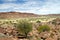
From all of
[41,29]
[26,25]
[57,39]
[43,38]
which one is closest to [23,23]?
[26,25]

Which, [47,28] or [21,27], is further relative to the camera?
[47,28]

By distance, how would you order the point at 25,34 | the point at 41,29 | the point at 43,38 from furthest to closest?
1. the point at 41,29
2. the point at 25,34
3. the point at 43,38

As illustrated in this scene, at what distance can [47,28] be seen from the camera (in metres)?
35.5

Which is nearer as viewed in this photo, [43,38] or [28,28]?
[43,38]

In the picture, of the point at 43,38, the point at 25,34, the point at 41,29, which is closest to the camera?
the point at 43,38

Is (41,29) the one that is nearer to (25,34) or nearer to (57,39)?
(25,34)

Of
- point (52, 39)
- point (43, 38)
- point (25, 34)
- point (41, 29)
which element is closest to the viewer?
point (52, 39)

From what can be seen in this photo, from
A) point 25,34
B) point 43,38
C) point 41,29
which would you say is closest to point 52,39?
point 43,38

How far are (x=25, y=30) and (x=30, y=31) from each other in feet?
5.55

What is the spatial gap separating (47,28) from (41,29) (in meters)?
1.08

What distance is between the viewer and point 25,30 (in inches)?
1273

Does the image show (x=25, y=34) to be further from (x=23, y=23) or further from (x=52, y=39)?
(x=52, y=39)

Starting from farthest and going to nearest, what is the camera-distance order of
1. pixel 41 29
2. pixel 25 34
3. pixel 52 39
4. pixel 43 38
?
1. pixel 41 29
2. pixel 25 34
3. pixel 43 38
4. pixel 52 39

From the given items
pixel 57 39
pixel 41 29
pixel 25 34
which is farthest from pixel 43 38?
pixel 41 29
